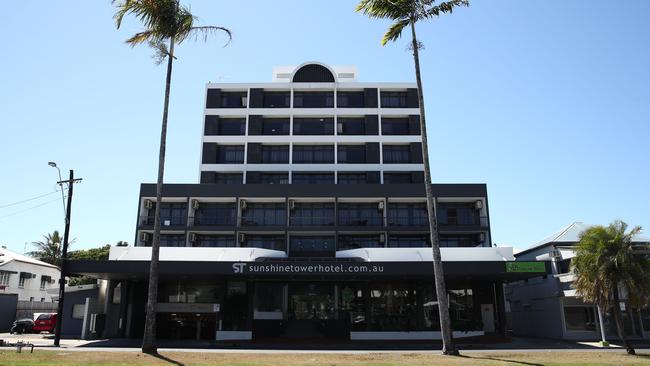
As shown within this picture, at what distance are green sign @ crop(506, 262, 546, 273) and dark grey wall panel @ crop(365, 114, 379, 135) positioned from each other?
24.2m

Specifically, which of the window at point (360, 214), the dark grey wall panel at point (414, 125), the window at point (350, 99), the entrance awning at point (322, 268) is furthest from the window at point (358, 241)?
the window at point (350, 99)

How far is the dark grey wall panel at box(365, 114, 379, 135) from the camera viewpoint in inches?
2130

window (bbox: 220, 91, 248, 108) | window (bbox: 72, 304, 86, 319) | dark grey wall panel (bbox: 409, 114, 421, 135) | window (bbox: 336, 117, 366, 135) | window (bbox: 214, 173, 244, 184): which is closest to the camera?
window (bbox: 72, 304, 86, 319)

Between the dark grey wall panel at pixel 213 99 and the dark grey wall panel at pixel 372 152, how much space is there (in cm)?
1656

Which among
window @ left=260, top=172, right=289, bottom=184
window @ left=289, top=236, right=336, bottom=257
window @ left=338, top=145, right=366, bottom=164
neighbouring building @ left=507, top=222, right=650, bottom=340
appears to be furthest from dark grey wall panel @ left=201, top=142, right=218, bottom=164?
neighbouring building @ left=507, top=222, right=650, bottom=340

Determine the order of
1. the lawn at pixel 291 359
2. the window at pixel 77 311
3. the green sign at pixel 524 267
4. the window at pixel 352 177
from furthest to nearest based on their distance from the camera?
the window at pixel 352 177 < the window at pixel 77 311 < the green sign at pixel 524 267 < the lawn at pixel 291 359

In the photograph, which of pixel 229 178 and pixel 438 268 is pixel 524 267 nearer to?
pixel 438 268

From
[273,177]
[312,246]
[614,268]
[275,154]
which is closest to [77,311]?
[312,246]

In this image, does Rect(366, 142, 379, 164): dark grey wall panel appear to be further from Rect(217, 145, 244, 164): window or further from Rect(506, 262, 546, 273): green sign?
Rect(506, 262, 546, 273): green sign

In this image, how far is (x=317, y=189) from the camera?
153 ft

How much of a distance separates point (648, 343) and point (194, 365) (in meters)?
29.8

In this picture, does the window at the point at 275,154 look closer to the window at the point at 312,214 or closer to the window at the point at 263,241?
the window at the point at 312,214

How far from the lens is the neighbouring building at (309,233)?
36.2 m

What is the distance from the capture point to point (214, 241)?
47844 mm
